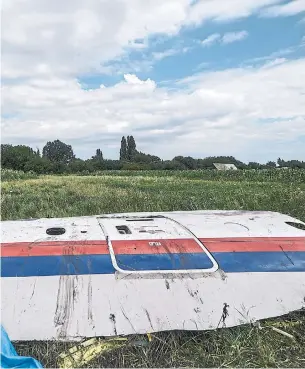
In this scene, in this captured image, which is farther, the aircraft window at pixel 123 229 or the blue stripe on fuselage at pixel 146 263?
the aircraft window at pixel 123 229

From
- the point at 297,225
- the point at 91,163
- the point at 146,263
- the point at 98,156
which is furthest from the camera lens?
the point at 98,156

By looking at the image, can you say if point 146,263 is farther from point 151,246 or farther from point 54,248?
point 54,248

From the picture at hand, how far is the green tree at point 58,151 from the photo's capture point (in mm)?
75250

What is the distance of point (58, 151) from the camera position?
75.8 metres

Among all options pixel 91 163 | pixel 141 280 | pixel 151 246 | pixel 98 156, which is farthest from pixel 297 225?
pixel 98 156

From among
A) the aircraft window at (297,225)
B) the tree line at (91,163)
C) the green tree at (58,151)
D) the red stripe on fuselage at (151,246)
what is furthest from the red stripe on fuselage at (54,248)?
the green tree at (58,151)

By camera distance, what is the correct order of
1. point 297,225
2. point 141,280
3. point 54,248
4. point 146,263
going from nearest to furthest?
point 141,280, point 146,263, point 54,248, point 297,225

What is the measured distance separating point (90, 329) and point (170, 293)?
0.57 meters

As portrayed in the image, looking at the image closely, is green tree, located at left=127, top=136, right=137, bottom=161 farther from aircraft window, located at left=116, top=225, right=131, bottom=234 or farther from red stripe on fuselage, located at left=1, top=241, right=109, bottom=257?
red stripe on fuselage, located at left=1, top=241, right=109, bottom=257

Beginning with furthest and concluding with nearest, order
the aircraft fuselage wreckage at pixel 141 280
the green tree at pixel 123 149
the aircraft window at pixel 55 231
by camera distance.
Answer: the green tree at pixel 123 149
the aircraft window at pixel 55 231
the aircraft fuselage wreckage at pixel 141 280

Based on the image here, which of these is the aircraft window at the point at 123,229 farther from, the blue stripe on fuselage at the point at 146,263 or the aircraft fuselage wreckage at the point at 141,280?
the blue stripe on fuselage at the point at 146,263

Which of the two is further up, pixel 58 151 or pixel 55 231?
pixel 55 231

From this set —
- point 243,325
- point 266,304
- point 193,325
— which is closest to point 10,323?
point 193,325

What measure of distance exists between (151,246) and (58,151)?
74894 mm
